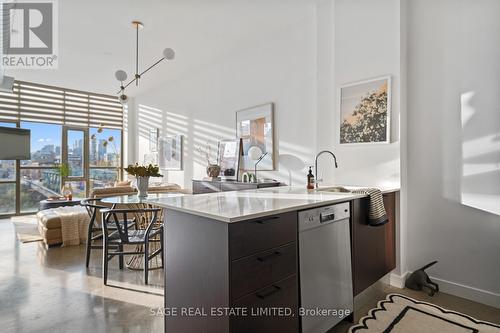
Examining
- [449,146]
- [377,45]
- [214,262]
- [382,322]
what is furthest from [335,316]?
[377,45]

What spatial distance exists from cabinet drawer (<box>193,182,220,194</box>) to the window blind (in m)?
4.80

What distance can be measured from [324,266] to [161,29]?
3.85m

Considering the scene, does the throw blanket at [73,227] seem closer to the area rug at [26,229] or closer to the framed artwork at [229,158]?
the area rug at [26,229]

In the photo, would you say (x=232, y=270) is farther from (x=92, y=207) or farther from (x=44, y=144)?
(x=44, y=144)

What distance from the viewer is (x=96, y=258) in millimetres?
3645

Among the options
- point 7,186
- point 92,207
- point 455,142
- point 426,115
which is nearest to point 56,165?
point 7,186

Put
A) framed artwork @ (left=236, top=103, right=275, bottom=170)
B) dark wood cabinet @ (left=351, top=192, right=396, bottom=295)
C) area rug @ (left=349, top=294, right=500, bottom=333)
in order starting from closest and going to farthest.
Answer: area rug @ (left=349, top=294, right=500, bottom=333), dark wood cabinet @ (left=351, top=192, right=396, bottom=295), framed artwork @ (left=236, top=103, right=275, bottom=170)

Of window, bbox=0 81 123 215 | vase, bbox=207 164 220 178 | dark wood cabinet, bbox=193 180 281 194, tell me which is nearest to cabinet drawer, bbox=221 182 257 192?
dark wood cabinet, bbox=193 180 281 194

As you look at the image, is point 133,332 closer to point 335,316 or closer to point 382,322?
point 335,316

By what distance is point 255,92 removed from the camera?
456cm

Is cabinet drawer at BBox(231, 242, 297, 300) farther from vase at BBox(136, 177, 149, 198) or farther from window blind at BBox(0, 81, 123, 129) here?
window blind at BBox(0, 81, 123, 129)

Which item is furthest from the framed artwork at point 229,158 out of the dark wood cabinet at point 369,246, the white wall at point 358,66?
the dark wood cabinet at point 369,246

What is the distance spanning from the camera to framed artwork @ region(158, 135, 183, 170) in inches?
248

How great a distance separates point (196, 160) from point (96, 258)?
2.72 m
